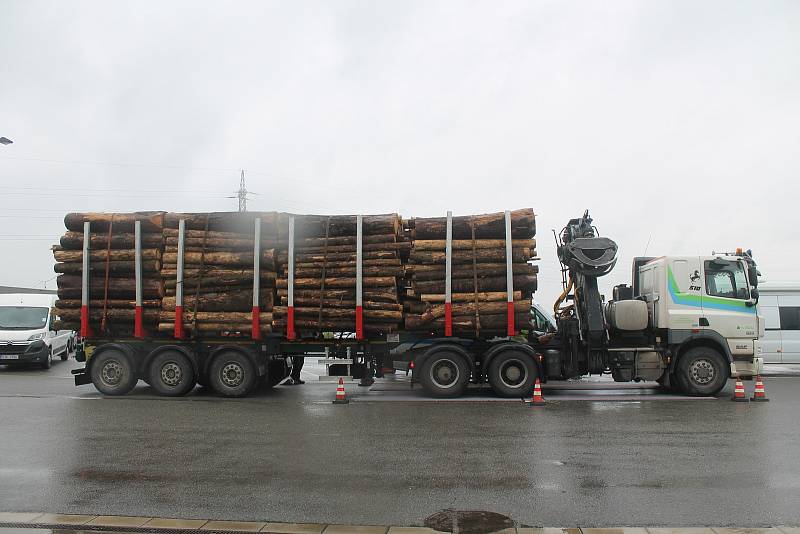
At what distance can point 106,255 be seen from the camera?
14.1 m

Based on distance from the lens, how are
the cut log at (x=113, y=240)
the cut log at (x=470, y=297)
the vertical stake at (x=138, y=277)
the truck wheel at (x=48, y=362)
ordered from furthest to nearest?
the truck wheel at (x=48, y=362) → the cut log at (x=113, y=240) → the vertical stake at (x=138, y=277) → the cut log at (x=470, y=297)

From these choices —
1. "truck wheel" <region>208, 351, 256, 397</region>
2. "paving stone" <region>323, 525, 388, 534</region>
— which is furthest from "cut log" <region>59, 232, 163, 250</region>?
"paving stone" <region>323, 525, 388, 534</region>

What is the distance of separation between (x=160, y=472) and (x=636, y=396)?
9726mm

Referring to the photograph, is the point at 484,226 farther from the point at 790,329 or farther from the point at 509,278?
the point at 790,329

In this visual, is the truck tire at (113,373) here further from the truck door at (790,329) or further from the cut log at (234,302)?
the truck door at (790,329)

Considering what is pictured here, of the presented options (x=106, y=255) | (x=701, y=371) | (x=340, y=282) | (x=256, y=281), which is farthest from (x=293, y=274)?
(x=701, y=371)

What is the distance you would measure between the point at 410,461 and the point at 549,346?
21.7 ft

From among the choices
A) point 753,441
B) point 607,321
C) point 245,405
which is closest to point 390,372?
point 245,405

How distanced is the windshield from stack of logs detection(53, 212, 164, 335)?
816 centimetres

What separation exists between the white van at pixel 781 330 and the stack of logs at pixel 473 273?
9885 millimetres

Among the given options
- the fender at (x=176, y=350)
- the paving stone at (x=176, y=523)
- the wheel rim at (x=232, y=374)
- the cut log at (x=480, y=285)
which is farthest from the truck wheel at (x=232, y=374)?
the paving stone at (x=176, y=523)

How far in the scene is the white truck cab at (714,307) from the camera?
13.4 m

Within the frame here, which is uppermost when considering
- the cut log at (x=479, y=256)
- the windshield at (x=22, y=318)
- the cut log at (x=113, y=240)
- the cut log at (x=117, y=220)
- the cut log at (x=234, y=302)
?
the cut log at (x=117, y=220)

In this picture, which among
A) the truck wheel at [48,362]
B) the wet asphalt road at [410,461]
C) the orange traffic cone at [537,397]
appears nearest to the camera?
the wet asphalt road at [410,461]
